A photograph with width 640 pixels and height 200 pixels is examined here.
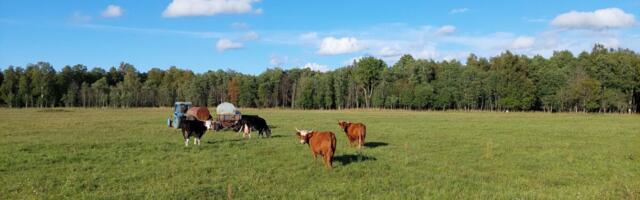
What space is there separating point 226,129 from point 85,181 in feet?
64.0

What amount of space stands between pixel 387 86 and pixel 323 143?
102 meters

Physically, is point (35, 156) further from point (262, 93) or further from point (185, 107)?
point (262, 93)

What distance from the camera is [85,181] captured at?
13008 millimetres

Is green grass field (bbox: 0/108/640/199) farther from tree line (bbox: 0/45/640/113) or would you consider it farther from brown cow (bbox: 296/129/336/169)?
tree line (bbox: 0/45/640/113)

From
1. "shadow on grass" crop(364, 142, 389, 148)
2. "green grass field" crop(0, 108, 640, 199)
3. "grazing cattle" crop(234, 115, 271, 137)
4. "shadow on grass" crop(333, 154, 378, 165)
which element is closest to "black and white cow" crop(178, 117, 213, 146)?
"green grass field" crop(0, 108, 640, 199)

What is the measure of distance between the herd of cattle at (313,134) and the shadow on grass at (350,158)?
777 mm

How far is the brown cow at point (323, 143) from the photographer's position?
15367mm

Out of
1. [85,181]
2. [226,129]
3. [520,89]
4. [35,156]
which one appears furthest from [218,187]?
[520,89]

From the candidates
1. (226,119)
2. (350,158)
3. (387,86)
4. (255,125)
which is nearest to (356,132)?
(350,158)

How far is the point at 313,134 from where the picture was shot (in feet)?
53.8

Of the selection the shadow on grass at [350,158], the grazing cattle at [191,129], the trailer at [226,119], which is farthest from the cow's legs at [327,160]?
the trailer at [226,119]

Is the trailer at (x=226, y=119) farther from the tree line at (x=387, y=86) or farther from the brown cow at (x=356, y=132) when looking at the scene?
the tree line at (x=387, y=86)

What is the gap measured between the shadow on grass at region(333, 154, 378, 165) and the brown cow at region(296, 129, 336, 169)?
0.96m

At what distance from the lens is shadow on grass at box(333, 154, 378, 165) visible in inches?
661
